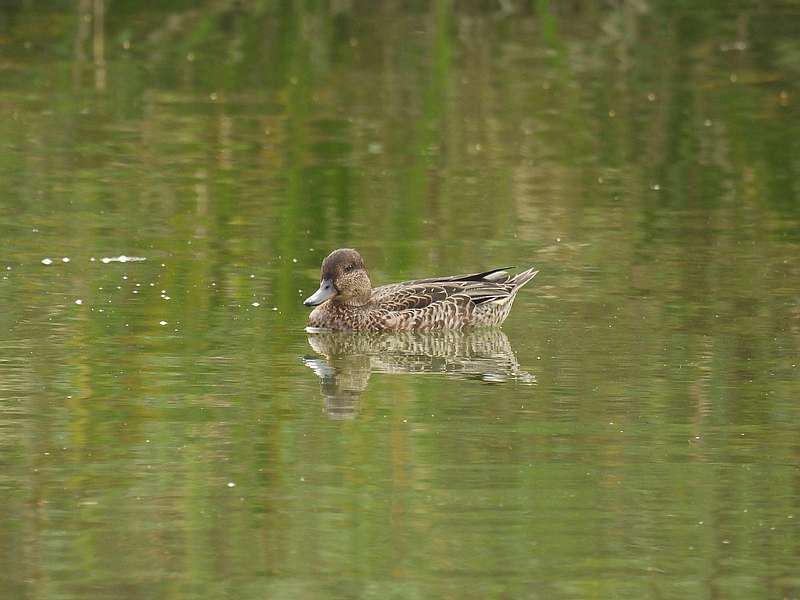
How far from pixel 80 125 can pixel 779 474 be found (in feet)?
38.6

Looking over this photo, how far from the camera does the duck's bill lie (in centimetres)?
1170

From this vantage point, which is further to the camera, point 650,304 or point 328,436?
point 650,304

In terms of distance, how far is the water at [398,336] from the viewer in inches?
292

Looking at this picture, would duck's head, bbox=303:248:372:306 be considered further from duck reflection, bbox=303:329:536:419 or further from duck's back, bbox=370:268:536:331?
duck reflection, bbox=303:329:536:419

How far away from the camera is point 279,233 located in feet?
46.7

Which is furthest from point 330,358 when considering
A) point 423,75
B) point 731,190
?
point 423,75

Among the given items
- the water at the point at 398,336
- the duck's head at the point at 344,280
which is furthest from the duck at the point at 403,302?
the water at the point at 398,336

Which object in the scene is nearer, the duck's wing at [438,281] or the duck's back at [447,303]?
the duck's back at [447,303]

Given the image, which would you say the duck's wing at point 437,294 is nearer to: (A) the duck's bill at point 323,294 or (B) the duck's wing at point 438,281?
(B) the duck's wing at point 438,281

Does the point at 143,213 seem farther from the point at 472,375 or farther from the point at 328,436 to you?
the point at 328,436

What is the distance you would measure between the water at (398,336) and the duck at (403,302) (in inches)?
7.6

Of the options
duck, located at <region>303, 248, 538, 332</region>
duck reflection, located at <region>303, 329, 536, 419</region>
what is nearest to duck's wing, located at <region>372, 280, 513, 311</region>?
duck, located at <region>303, 248, 538, 332</region>

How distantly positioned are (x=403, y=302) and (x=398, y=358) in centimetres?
88

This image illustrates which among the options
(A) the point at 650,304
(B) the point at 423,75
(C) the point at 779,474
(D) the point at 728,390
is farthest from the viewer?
(B) the point at 423,75
